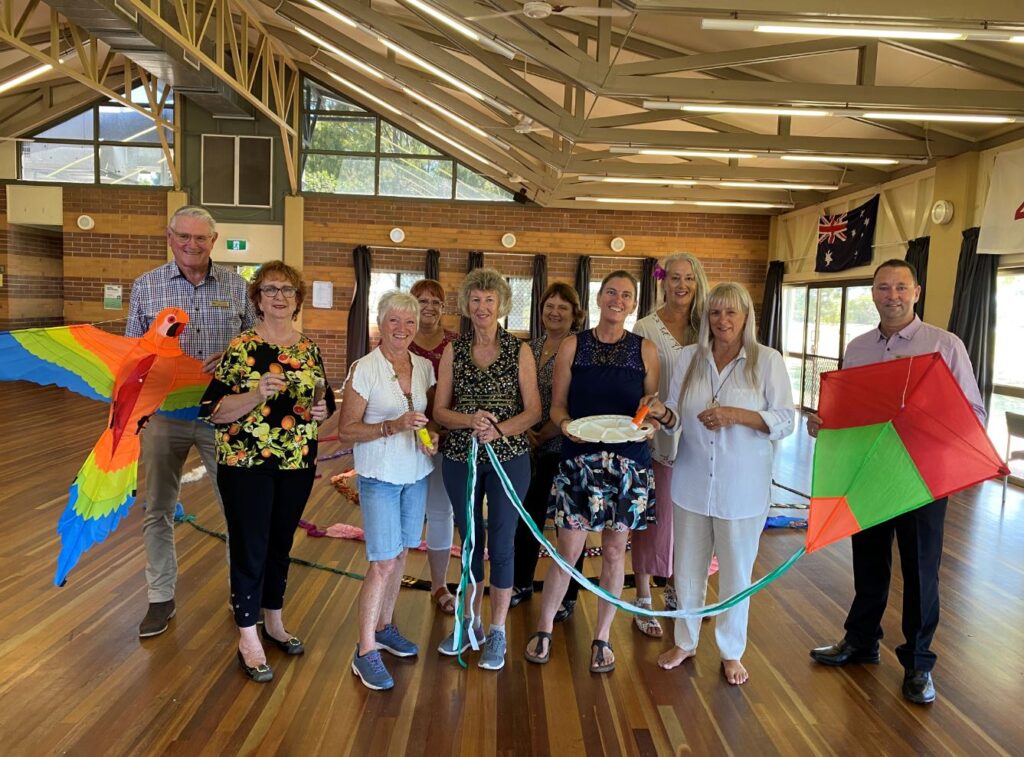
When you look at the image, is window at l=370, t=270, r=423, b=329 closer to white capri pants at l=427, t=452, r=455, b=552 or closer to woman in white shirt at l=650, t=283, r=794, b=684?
white capri pants at l=427, t=452, r=455, b=552

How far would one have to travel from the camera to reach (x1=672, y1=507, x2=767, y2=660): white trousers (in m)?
2.68

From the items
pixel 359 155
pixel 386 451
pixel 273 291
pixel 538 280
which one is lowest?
pixel 386 451

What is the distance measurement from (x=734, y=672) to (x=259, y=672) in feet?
6.17

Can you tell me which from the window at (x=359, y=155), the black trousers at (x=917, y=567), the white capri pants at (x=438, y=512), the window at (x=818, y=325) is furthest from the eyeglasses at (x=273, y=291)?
the window at (x=359, y=155)

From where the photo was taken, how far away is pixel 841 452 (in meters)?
2.64

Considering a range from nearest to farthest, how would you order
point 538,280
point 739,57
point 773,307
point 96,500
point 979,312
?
point 96,500, point 739,57, point 979,312, point 773,307, point 538,280

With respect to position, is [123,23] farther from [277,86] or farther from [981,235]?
[981,235]

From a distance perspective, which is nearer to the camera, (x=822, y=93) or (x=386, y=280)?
(x=822, y=93)

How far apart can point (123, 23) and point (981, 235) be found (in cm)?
902

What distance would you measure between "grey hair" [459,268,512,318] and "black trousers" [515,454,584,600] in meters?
0.83

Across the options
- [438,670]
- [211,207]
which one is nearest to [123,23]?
[211,207]

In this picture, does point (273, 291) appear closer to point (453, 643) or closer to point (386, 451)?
point (386, 451)

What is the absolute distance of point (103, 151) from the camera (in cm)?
1245

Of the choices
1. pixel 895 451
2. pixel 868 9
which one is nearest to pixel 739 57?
pixel 868 9
